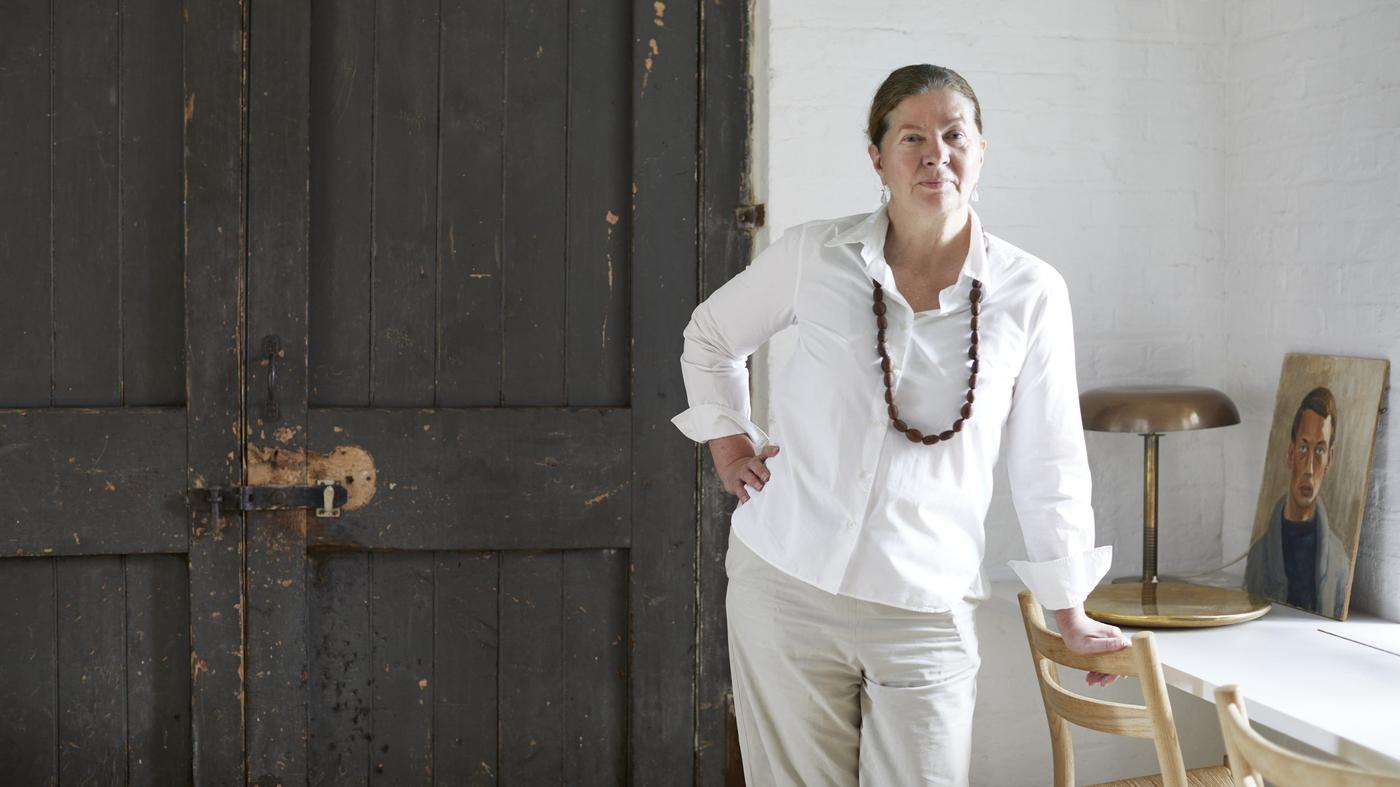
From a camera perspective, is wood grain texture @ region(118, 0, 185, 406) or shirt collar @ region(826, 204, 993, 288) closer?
shirt collar @ region(826, 204, 993, 288)

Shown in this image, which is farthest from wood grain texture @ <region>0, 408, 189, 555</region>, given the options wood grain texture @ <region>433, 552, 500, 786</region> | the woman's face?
the woman's face

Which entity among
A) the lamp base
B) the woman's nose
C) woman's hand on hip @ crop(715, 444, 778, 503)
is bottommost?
the lamp base

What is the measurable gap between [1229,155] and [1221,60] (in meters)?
0.22

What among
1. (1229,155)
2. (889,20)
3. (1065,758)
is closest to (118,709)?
(1065,758)

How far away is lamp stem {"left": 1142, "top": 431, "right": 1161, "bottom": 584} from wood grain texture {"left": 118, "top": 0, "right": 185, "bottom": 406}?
206 cm

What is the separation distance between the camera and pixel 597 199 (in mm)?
2557

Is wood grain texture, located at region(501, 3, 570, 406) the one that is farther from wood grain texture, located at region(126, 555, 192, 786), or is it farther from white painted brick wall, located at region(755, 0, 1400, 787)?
wood grain texture, located at region(126, 555, 192, 786)

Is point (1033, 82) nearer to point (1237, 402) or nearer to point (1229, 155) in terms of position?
point (1229, 155)

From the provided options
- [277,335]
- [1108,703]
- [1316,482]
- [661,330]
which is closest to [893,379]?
[1108,703]

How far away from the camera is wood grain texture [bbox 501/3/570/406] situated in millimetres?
2525

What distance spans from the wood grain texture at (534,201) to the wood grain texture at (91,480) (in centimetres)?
71

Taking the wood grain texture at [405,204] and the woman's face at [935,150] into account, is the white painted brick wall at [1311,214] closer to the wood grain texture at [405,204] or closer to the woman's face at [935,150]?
the woman's face at [935,150]

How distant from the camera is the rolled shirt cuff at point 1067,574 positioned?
5.69 feet

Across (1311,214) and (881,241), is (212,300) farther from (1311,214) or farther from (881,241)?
(1311,214)
